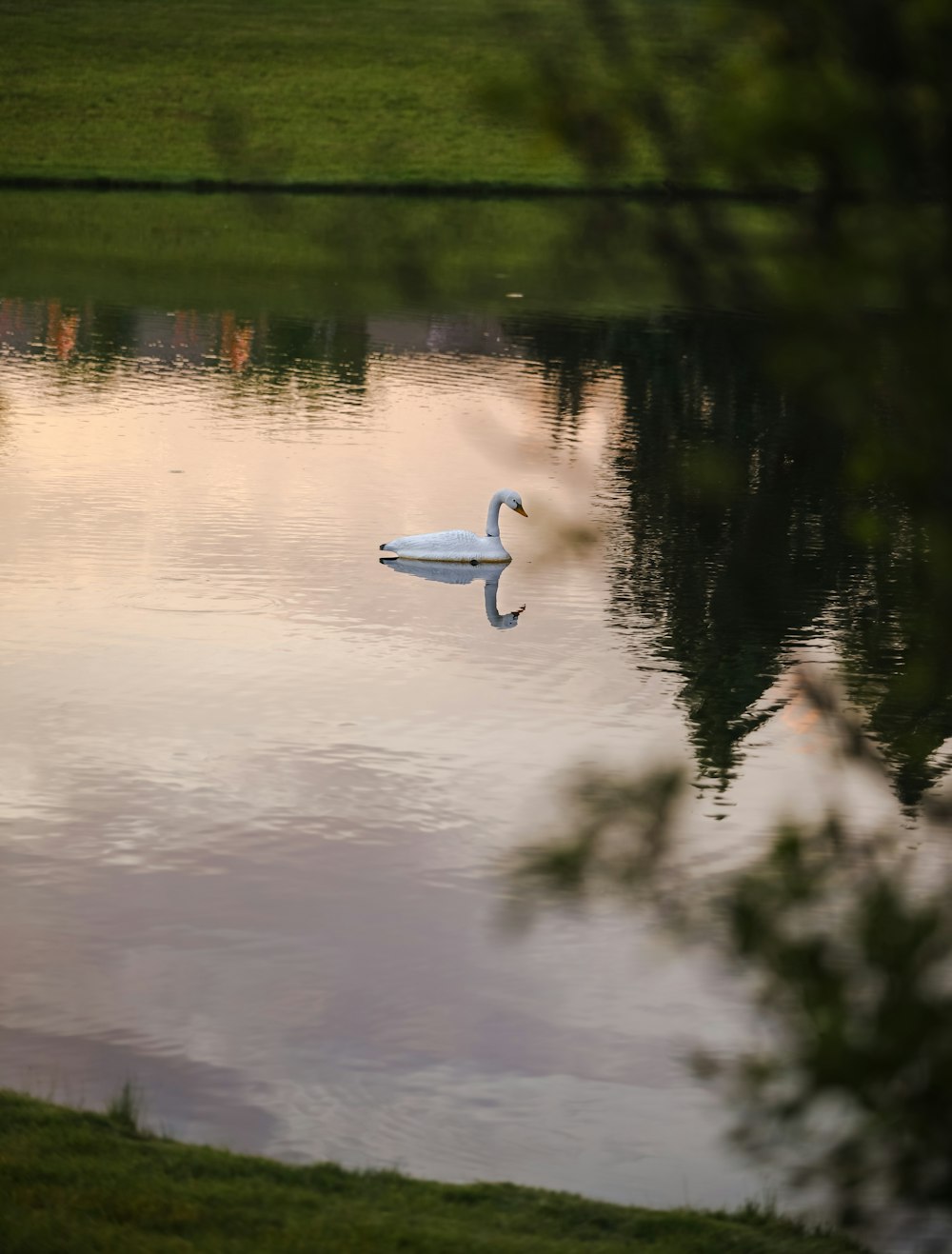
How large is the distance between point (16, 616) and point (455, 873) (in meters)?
6.00

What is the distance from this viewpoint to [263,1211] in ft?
19.0

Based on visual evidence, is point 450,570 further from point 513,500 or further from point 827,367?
point 827,367

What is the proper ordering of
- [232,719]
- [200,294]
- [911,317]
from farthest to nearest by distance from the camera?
[200,294] < [232,719] < [911,317]

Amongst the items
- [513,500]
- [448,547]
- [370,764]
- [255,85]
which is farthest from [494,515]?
[255,85]

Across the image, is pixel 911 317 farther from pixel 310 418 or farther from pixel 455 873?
pixel 310 418

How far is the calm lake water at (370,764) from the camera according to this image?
24.0 ft

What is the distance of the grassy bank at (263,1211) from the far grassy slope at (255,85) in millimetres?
45201

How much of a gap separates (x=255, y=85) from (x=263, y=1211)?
60284 mm

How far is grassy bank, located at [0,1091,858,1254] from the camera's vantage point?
18.1 ft

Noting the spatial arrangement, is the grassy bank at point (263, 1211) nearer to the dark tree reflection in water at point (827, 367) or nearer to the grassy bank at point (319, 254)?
the dark tree reflection in water at point (827, 367)

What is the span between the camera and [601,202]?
3.79 metres

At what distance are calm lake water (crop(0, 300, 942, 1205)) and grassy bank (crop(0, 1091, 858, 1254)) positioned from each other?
51 cm

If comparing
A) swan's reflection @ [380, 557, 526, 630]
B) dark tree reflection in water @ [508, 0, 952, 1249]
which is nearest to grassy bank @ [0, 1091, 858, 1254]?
dark tree reflection in water @ [508, 0, 952, 1249]

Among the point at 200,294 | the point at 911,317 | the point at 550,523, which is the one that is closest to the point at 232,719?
the point at 550,523
